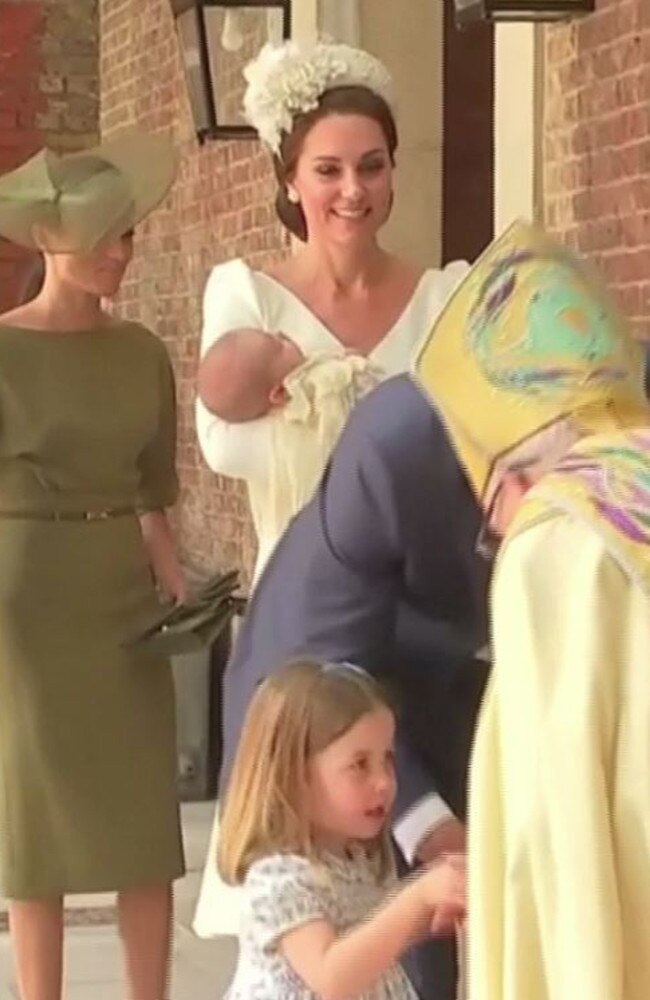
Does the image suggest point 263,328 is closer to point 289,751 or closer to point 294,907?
point 289,751

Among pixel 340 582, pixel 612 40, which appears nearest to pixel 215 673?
pixel 612 40

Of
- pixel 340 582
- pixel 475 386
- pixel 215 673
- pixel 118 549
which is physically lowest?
pixel 215 673

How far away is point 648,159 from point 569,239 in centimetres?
42

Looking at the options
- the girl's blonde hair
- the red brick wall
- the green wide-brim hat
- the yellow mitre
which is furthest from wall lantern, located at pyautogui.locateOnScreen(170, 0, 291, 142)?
the red brick wall

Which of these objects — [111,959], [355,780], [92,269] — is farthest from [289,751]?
[111,959]

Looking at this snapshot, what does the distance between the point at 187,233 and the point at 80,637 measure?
369 cm

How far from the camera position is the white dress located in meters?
3.54

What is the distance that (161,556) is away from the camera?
425 centimetres

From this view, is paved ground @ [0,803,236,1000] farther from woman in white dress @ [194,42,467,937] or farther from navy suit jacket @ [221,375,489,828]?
navy suit jacket @ [221,375,489,828]

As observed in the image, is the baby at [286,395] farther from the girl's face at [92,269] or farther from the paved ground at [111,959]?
the paved ground at [111,959]

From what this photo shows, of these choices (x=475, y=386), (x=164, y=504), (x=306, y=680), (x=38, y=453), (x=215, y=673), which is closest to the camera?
(x=475, y=386)

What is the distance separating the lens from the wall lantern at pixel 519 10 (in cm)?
414

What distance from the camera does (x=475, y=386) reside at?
2004 millimetres

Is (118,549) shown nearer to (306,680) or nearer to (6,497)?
(6,497)
